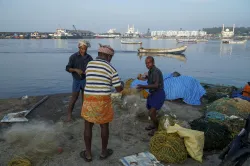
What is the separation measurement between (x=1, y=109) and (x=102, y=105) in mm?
4198

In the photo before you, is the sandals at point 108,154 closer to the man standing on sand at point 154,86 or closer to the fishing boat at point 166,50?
the man standing on sand at point 154,86

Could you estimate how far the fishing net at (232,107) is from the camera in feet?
18.8

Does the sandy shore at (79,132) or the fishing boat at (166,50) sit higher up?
the fishing boat at (166,50)

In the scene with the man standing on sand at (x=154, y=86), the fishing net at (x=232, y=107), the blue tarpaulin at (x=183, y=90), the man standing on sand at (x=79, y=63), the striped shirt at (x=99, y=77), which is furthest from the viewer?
the blue tarpaulin at (x=183, y=90)

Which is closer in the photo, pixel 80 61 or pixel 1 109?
pixel 80 61

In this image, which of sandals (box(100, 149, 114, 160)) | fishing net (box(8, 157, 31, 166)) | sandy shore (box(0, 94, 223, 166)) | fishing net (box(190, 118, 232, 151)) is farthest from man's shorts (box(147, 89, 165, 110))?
fishing net (box(8, 157, 31, 166))

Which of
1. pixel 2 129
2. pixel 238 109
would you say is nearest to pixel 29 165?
pixel 2 129

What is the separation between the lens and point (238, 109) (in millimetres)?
5816

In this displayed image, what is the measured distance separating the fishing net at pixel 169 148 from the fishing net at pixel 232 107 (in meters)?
2.66

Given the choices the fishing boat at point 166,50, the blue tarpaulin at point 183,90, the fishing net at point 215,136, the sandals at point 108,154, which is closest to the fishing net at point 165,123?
the fishing net at point 215,136

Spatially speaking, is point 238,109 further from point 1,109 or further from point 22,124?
point 1,109

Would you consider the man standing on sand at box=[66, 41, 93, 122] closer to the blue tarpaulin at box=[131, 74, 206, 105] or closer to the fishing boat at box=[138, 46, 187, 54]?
the blue tarpaulin at box=[131, 74, 206, 105]

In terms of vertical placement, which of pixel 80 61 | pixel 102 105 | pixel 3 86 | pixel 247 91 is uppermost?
pixel 80 61

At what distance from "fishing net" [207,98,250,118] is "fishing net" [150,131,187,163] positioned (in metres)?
2.66
